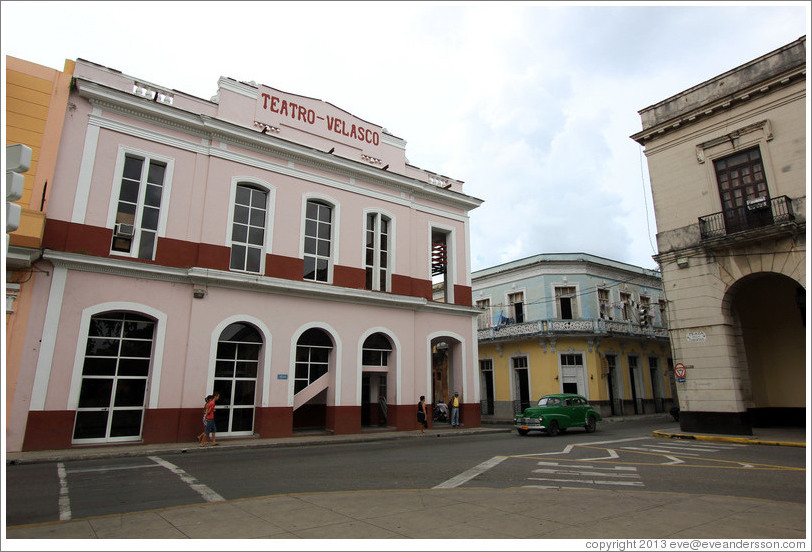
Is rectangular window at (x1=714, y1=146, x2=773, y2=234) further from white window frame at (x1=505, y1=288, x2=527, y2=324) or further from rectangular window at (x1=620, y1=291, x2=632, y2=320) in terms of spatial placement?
rectangular window at (x1=620, y1=291, x2=632, y2=320)

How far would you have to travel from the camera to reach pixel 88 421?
13953 mm

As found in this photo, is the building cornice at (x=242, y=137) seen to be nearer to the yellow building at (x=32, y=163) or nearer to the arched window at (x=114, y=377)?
the yellow building at (x=32, y=163)

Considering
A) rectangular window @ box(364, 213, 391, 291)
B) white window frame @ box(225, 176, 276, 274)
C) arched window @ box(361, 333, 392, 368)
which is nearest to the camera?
white window frame @ box(225, 176, 276, 274)

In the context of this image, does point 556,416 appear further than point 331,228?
No

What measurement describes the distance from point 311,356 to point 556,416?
9960mm

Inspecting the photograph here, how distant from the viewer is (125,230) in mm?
15156

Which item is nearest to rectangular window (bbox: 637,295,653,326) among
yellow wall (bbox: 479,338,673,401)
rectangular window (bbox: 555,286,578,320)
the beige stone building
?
yellow wall (bbox: 479,338,673,401)

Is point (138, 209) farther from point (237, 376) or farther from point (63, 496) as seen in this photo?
point (63, 496)

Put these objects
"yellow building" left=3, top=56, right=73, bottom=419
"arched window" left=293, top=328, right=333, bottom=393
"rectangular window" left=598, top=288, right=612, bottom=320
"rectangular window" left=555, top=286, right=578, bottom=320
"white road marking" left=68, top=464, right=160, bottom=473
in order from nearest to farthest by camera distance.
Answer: "white road marking" left=68, top=464, right=160, bottom=473 < "yellow building" left=3, top=56, right=73, bottom=419 < "arched window" left=293, top=328, right=333, bottom=393 < "rectangular window" left=555, top=286, right=578, bottom=320 < "rectangular window" left=598, top=288, right=612, bottom=320

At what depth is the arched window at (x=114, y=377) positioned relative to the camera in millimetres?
14016

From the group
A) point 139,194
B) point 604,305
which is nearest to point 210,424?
point 139,194

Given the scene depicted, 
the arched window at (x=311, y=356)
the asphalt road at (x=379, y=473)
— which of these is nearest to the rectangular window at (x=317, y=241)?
the arched window at (x=311, y=356)

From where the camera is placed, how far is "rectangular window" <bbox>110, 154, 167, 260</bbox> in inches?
600

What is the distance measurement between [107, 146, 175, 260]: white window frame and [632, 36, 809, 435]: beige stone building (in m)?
18.4
